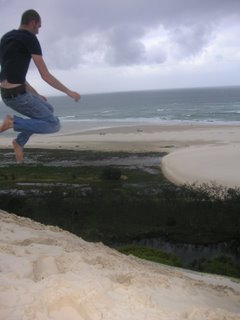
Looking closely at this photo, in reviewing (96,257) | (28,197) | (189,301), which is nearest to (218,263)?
(96,257)

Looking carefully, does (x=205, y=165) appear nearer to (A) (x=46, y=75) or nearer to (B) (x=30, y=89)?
(B) (x=30, y=89)

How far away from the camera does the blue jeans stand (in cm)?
579

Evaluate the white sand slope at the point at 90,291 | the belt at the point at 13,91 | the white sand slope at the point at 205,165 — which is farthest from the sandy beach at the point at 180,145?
the belt at the point at 13,91

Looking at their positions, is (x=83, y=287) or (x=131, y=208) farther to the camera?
(x=131, y=208)

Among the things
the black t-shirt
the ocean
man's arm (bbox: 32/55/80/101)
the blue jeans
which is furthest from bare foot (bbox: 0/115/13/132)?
the ocean

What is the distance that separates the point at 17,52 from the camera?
5.53m

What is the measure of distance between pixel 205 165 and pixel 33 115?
2830 centimetres

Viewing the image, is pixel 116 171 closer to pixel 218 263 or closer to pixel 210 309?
pixel 218 263

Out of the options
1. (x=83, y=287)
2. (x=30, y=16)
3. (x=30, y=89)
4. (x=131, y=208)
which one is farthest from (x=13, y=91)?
(x=131, y=208)

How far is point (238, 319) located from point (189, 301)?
693mm

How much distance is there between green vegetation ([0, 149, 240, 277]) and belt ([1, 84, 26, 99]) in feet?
26.8

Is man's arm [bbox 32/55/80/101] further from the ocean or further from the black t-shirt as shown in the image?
the ocean

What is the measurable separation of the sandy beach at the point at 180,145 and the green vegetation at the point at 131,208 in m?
2.67

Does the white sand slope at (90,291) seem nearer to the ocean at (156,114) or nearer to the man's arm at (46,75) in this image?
the man's arm at (46,75)
